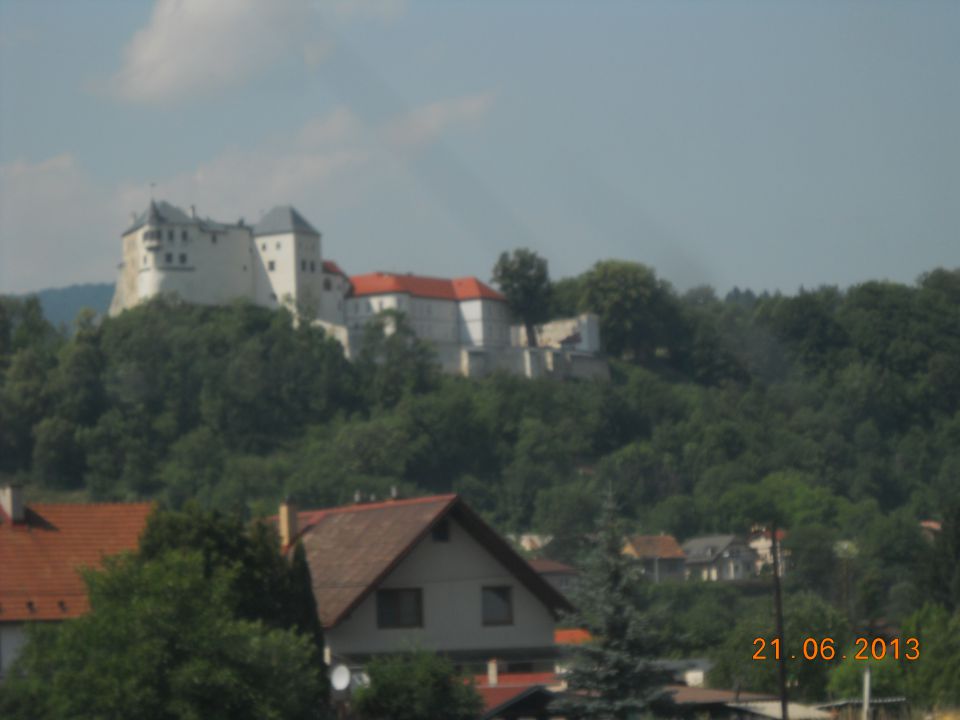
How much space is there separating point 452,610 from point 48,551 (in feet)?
22.8

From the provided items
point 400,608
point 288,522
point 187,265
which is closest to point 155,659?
point 400,608

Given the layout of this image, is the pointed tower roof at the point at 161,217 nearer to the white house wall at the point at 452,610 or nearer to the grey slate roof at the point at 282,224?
the grey slate roof at the point at 282,224

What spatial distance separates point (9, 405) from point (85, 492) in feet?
33.4

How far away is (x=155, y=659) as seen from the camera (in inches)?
984

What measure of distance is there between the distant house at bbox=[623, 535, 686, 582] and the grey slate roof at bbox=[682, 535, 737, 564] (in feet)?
3.10

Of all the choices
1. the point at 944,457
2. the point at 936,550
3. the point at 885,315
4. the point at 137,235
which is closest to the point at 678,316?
the point at 885,315

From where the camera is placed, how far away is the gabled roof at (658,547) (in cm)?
12294

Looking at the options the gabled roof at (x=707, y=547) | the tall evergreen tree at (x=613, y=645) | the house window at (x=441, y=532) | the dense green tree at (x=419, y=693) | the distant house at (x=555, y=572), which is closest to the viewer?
the dense green tree at (x=419, y=693)

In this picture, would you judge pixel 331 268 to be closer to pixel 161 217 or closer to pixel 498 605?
pixel 161 217

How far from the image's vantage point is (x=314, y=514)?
39.0 metres

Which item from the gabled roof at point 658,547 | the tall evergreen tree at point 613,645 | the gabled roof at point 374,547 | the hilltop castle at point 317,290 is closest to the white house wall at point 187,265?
the hilltop castle at point 317,290

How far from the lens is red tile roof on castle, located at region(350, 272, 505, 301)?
154 metres

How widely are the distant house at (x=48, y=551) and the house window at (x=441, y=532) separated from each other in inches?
191

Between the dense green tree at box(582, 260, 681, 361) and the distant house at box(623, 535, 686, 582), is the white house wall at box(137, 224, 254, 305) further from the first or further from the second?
the distant house at box(623, 535, 686, 582)
